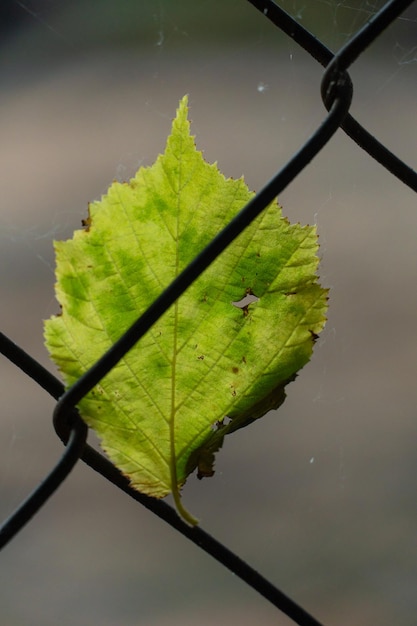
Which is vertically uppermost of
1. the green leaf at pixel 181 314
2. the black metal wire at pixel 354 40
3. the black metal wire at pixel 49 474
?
the black metal wire at pixel 354 40

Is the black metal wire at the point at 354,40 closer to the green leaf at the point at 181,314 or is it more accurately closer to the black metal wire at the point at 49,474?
the green leaf at the point at 181,314

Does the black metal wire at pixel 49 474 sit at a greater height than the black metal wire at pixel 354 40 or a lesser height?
lesser

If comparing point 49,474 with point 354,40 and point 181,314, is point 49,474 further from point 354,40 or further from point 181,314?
point 354,40

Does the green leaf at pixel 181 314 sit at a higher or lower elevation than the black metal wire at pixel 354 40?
lower

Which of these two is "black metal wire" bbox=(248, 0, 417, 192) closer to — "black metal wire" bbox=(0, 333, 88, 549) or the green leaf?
the green leaf

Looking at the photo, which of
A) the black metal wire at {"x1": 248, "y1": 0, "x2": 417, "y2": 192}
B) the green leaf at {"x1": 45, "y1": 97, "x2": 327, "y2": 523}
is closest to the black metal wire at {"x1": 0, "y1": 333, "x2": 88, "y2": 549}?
the green leaf at {"x1": 45, "y1": 97, "x2": 327, "y2": 523}

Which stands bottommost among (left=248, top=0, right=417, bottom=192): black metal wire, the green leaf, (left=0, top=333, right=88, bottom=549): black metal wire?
(left=0, top=333, right=88, bottom=549): black metal wire

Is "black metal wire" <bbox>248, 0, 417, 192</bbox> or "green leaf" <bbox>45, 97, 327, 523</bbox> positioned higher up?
"black metal wire" <bbox>248, 0, 417, 192</bbox>

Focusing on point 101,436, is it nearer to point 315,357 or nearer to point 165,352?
point 165,352

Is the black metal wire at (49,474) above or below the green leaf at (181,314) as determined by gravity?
below

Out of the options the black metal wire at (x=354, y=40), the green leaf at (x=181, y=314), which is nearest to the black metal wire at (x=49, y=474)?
the green leaf at (x=181, y=314)
